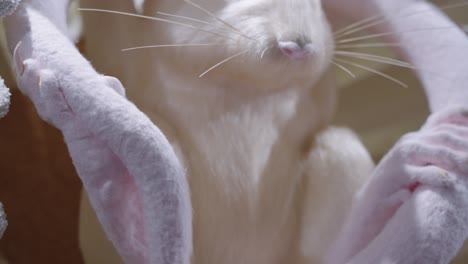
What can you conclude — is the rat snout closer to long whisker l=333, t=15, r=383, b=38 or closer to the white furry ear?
long whisker l=333, t=15, r=383, b=38

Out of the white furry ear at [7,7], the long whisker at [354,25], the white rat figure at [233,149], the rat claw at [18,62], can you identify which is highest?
the white furry ear at [7,7]

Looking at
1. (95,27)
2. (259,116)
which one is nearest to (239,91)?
(259,116)

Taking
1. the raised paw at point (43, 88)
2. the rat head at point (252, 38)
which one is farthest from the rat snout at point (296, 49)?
the raised paw at point (43, 88)

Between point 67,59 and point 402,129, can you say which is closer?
point 67,59

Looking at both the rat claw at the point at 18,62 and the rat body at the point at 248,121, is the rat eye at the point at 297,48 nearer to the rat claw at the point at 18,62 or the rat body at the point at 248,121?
the rat body at the point at 248,121

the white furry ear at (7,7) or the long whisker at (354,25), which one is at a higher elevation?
the white furry ear at (7,7)

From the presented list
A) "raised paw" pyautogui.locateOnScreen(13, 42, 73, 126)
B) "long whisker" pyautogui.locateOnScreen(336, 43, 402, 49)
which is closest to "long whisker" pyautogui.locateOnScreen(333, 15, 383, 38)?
"long whisker" pyautogui.locateOnScreen(336, 43, 402, 49)

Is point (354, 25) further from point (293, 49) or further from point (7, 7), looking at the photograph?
point (7, 7)

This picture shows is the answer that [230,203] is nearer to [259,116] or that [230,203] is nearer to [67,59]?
[259,116]
